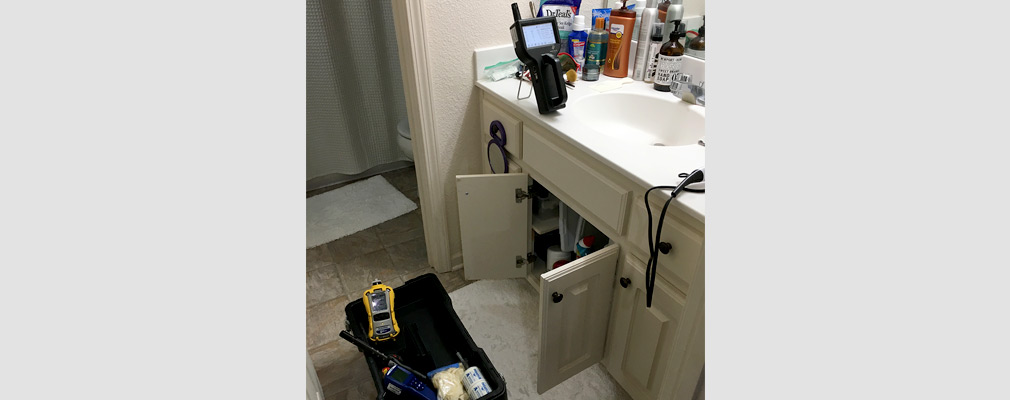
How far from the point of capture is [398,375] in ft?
3.98

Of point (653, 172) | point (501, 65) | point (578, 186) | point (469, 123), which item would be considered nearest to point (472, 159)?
point (469, 123)

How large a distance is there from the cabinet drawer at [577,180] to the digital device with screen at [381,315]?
571 millimetres

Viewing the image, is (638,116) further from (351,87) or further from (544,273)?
(351,87)

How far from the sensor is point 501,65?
1.54 meters

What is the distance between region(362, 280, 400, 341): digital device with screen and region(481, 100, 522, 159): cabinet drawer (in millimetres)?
561

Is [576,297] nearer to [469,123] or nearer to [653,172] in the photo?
[653,172]

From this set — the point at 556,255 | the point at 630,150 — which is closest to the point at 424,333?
the point at 556,255

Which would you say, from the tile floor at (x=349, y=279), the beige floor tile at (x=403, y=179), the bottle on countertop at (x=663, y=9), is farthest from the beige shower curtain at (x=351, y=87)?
the bottle on countertop at (x=663, y=9)

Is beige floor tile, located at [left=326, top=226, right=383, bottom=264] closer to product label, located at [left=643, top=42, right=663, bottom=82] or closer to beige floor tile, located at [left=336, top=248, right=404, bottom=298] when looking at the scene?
beige floor tile, located at [left=336, top=248, right=404, bottom=298]

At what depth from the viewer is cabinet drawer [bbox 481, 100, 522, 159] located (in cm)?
143

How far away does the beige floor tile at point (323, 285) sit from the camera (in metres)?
1.76

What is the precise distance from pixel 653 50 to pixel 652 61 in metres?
0.03

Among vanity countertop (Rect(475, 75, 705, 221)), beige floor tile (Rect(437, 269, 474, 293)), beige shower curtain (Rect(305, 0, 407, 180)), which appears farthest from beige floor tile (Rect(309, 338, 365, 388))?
beige shower curtain (Rect(305, 0, 407, 180))

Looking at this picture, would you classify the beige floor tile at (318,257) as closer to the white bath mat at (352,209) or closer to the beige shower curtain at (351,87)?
the white bath mat at (352,209)
